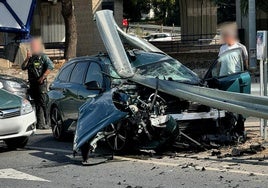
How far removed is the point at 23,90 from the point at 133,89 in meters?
7.18

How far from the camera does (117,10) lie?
127ft

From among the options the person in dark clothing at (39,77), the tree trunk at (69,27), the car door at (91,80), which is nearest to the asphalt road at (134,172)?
the car door at (91,80)

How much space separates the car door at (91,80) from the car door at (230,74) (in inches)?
75.0

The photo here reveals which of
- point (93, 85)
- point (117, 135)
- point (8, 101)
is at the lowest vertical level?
point (117, 135)

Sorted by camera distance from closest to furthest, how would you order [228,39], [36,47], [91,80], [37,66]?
[91,80] < [228,39] < [37,66] < [36,47]

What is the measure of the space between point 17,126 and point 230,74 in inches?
152

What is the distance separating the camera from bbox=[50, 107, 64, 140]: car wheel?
1168 centimetres

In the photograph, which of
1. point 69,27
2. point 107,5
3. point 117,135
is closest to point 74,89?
point 117,135

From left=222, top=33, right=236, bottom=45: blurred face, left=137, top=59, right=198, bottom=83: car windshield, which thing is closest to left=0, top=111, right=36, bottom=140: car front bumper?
left=137, top=59, right=198, bottom=83: car windshield

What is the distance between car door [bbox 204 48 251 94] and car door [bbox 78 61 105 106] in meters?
1.91

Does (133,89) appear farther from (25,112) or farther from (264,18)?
(264,18)

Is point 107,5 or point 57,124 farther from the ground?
point 107,5

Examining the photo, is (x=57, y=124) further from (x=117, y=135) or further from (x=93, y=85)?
(x=117, y=135)

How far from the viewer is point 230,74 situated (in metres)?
9.81
